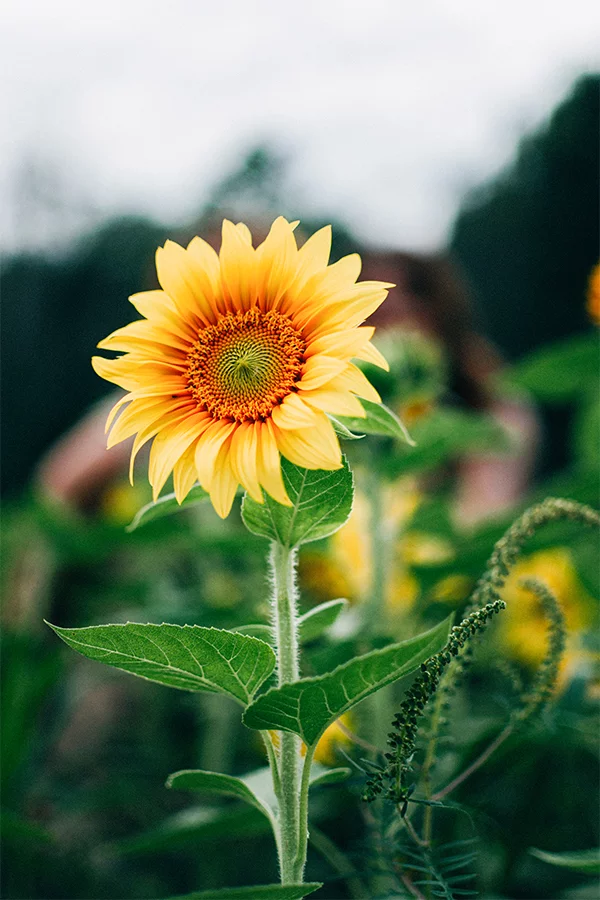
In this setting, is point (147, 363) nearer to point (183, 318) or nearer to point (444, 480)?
point (183, 318)

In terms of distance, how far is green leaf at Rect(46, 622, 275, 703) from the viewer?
11.4 inches

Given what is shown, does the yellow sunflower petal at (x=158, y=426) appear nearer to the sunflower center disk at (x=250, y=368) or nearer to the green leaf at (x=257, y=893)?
the sunflower center disk at (x=250, y=368)

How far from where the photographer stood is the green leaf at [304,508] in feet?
1.07

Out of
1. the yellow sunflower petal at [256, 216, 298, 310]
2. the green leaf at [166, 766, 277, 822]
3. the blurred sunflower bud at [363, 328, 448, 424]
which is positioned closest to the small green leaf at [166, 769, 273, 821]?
the green leaf at [166, 766, 277, 822]

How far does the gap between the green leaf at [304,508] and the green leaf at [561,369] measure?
0.49 m

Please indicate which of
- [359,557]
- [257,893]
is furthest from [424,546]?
[257,893]

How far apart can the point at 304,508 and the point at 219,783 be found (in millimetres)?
124

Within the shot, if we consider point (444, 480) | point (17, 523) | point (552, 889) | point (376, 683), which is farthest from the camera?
point (444, 480)

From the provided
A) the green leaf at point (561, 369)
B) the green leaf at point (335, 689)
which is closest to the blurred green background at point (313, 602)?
the green leaf at point (561, 369)

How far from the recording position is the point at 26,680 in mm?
909

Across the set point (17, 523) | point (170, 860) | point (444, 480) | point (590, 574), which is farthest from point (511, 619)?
point (17, 523)

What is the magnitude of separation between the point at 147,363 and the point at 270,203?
1266mm

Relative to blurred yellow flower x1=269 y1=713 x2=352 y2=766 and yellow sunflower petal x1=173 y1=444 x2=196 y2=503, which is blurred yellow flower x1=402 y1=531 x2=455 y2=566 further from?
yellow sunflower petal x1=173 y1=444 x2=196 y2=503

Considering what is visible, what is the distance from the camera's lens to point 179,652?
297 millimetres
